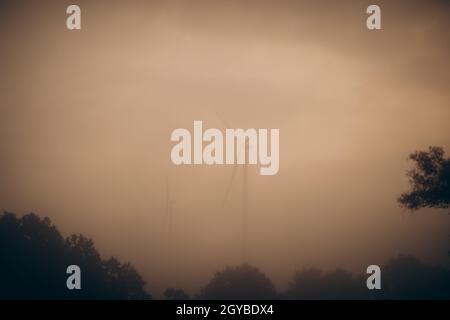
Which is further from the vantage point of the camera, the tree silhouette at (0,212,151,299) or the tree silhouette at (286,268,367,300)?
the tree silhouette at (286,268,367,300)

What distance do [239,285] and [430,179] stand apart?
137 ft

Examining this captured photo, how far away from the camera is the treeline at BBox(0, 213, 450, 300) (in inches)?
2060

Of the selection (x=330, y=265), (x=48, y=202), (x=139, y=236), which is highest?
(x=48, y=202)

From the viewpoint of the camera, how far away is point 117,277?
6022cm

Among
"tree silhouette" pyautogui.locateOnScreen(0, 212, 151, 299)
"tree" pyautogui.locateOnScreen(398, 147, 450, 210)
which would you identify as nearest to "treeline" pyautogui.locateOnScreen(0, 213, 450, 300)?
"tree silhouette" pyautogui.locateOnScreen(0, 212, 151, 299)

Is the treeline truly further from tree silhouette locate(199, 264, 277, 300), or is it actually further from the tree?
the tree

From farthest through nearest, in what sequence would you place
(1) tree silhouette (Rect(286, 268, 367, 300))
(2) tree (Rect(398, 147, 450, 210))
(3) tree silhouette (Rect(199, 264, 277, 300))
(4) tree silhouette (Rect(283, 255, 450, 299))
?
(1) tree silhouette (Rect(286, 268, 367, 300))
(3) tree silhouette (Rect(199, 264, 277, 300))
(4) tree silhouette (Rect(283, 255, 450, 299))
(2) tree (Rect(398, 147, 450, 210))

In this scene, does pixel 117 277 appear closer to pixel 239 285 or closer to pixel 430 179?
pixel 239 285

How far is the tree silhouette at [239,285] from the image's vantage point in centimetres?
6775

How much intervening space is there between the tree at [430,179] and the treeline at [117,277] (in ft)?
86.7
